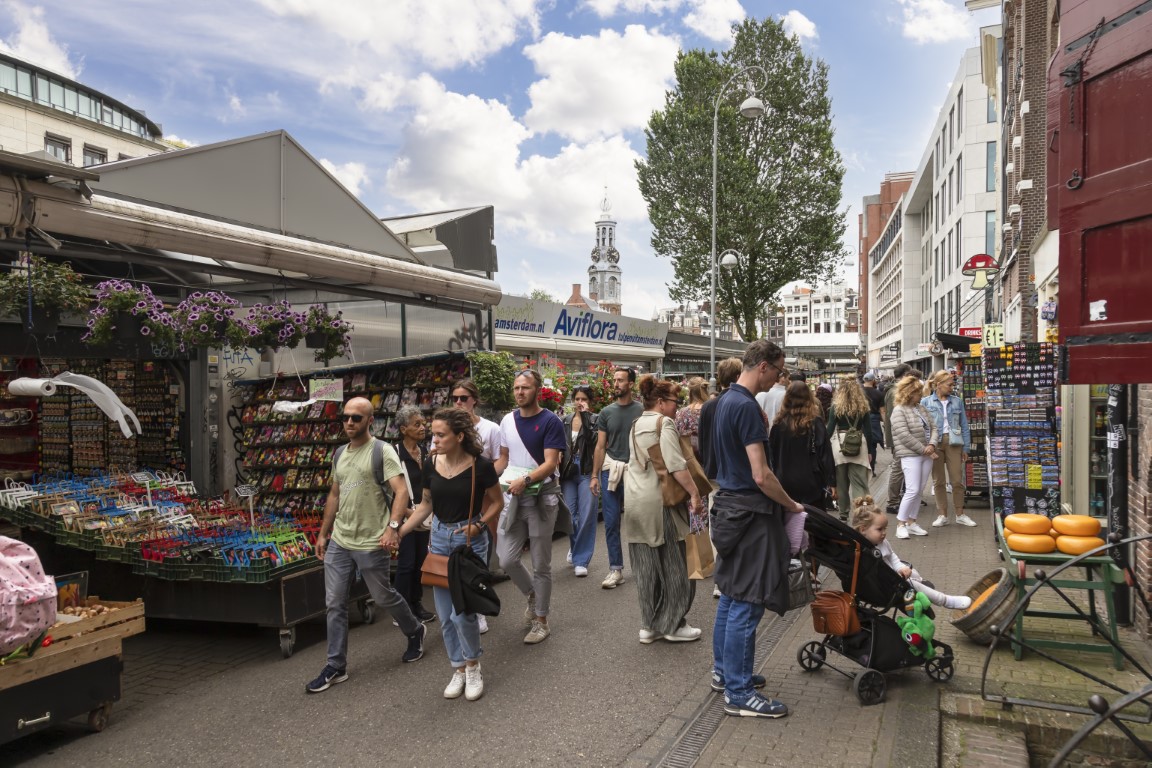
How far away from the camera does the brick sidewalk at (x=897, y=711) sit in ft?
12.6

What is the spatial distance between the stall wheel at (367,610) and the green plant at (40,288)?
3238mm

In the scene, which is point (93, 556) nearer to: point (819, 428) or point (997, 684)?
point (819, 428)

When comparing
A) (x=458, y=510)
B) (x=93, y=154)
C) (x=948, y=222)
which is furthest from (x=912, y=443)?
(x=93, y=154)

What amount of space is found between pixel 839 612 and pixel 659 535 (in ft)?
4.75

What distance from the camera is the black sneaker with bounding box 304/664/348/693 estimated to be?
502 centimetres

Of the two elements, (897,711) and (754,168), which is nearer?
(897,711)

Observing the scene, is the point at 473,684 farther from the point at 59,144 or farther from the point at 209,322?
the point at 59,144

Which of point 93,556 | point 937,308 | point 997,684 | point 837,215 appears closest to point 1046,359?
point 997,684

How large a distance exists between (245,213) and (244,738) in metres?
4.74

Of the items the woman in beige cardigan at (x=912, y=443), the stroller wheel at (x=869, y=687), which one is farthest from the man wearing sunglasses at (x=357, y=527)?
the woman in beige cardigan at (x=912, y=443)

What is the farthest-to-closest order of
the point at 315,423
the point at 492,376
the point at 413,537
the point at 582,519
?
the point at 315,423
the point at 492,376
the point at 582,519
the point at 413,537

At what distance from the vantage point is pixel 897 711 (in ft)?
14.1

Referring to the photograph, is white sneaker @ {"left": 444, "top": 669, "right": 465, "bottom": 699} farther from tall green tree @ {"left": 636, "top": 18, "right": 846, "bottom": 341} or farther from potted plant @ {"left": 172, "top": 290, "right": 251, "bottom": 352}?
tall green tree @ {"left": 636, "top": 18, "right": 846, "bottom": 341}

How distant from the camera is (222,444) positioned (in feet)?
33.7
